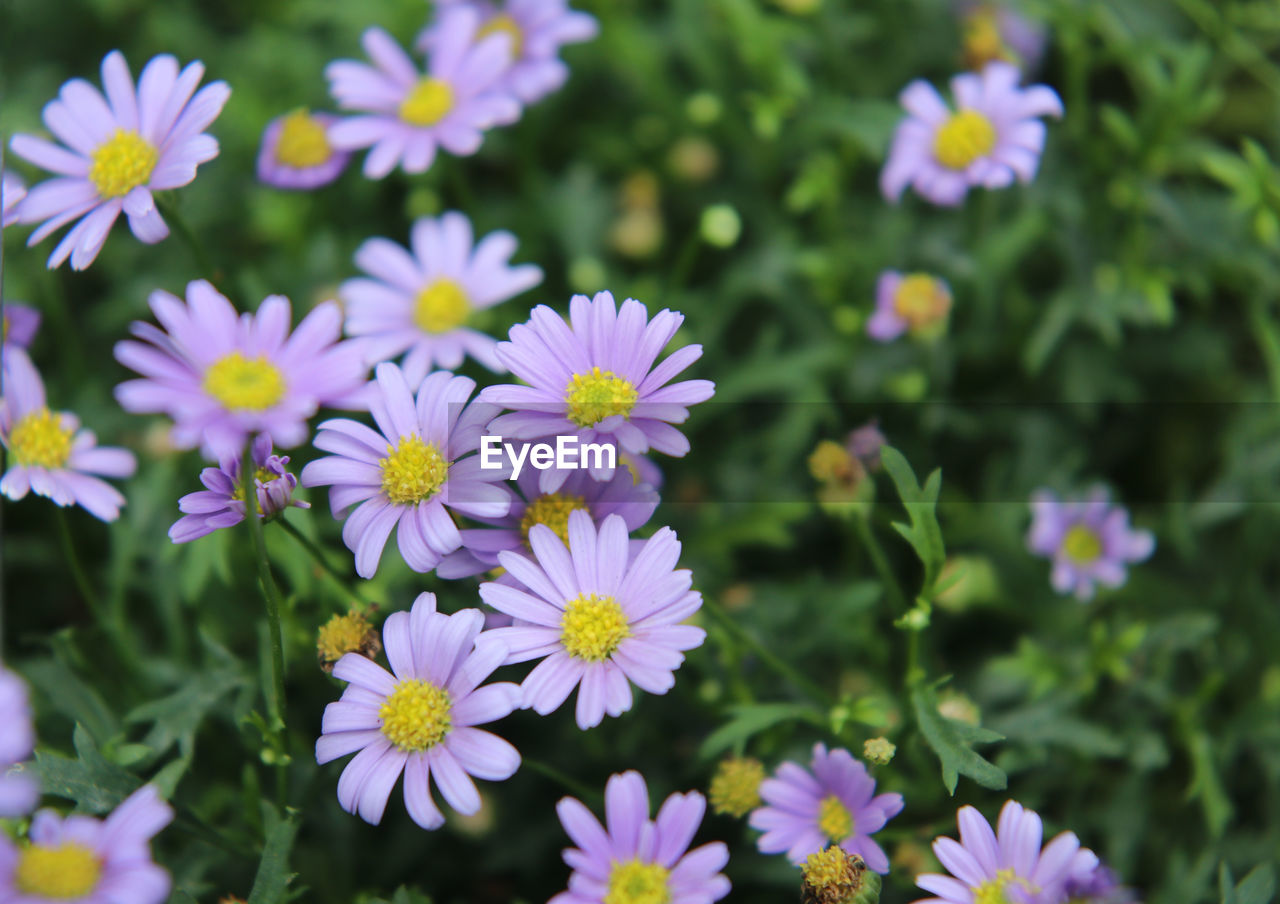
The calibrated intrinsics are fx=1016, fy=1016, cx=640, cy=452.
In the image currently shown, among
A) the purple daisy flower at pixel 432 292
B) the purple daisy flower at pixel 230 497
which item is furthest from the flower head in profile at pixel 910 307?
the purple daisy flower at pixel 230 497

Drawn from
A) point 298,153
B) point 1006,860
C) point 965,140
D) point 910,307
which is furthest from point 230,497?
point 965,140

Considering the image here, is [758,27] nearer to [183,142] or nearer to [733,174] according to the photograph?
[733,174]

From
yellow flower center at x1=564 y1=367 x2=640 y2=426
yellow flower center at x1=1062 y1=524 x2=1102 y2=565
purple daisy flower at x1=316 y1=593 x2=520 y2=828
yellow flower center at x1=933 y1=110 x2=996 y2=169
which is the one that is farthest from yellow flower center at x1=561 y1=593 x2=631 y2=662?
yellow flower center at x1=933 y1=110 x2=996 y2=169

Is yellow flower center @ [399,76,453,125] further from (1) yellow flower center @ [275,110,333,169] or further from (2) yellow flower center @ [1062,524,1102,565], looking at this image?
(2) yellow flower center @ [1062,524,1102,565]

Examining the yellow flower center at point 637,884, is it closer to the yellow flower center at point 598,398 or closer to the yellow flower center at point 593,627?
the yellow flower center at point 593,627

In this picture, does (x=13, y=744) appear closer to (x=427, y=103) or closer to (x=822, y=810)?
(x=822, y=810)

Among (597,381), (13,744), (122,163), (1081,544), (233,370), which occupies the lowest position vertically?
(1081,544)
